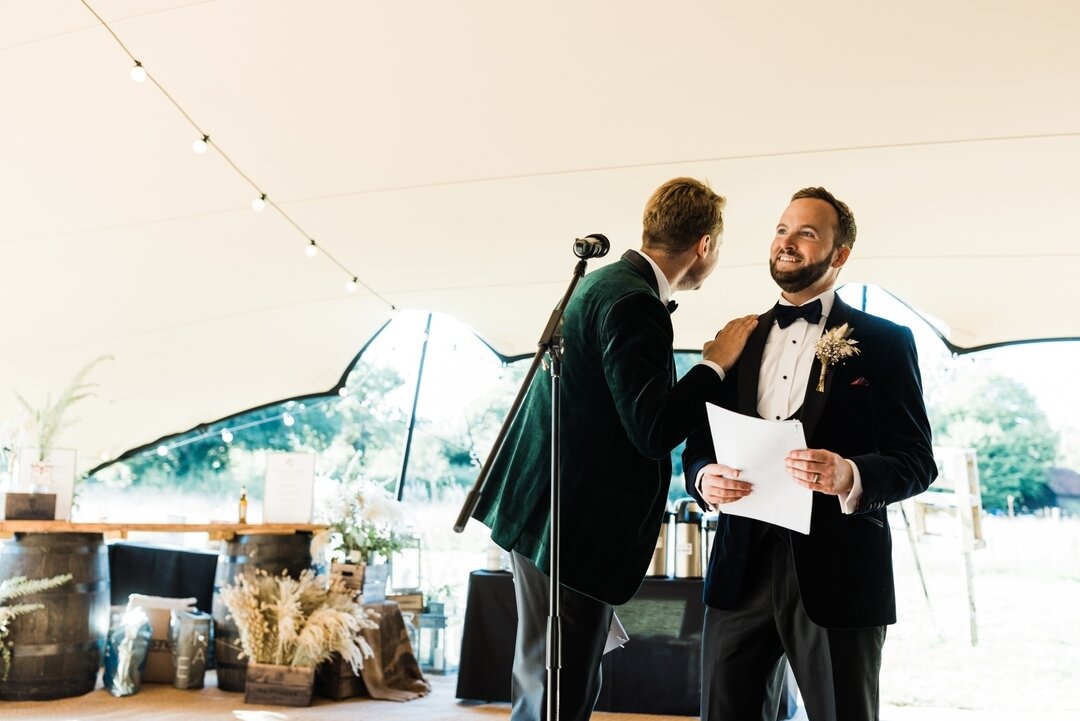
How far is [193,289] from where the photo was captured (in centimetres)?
585

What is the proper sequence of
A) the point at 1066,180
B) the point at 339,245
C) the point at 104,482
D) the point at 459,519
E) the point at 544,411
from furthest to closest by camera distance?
1. the point at 104,482
2. the point at 339,245
3. the point at 1066,180
4. the point at 544,411
5. the point at 459,519

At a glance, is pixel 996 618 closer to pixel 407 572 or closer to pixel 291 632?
pixel 407 572

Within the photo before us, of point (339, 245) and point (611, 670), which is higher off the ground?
point (339, 245)

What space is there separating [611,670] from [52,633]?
269 cm

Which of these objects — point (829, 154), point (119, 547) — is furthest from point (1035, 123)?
point (119, 547)

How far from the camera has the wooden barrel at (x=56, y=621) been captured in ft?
15.4

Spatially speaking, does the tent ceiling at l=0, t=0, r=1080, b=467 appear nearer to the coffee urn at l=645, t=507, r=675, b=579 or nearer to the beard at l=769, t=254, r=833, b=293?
the coffee urn at l=645, t=507, r=675, b=579

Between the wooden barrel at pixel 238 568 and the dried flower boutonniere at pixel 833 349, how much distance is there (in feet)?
12.9

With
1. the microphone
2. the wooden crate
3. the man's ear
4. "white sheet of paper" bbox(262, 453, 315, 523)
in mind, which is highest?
the man's ear

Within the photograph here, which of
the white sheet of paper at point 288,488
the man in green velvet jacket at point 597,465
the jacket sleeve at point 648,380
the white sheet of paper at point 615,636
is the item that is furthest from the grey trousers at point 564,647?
the white sheet of paper at point 288,488

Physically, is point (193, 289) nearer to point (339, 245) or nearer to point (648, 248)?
point (339, 245)

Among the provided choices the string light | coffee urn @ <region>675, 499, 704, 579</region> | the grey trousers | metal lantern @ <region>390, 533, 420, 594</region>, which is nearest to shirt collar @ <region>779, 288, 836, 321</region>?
the grey trousers

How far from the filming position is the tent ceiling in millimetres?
3666

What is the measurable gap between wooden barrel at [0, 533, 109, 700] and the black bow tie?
3.94m
